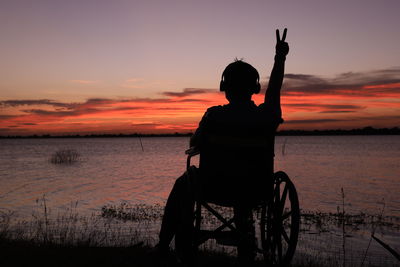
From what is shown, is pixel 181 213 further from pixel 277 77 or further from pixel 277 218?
pixel 277 77

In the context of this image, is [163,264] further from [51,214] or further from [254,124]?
[51,214]

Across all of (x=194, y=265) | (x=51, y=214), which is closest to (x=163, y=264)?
(x=194, y=265)

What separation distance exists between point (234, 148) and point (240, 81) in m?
0.57

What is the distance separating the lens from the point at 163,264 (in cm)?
402

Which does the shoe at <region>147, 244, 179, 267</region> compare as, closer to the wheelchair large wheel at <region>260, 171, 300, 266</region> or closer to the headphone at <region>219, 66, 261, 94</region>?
the wheelchair large wheel at <region>260, 171, 300, 266</region>

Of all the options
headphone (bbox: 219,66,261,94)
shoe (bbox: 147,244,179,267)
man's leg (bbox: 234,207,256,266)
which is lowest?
shoe (bbox: 147,244,179,267)

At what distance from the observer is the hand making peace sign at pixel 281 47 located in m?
3.42

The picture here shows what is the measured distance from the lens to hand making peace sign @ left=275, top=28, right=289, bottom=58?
342cm

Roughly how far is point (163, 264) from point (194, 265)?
1024mm

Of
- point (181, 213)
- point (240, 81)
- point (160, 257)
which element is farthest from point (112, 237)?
point (240, 81)

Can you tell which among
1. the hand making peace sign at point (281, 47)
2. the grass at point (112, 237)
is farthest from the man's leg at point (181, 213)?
the hand making peace sign at point (281, 47)

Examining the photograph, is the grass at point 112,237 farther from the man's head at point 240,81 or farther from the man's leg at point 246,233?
the man's head at point 240,81

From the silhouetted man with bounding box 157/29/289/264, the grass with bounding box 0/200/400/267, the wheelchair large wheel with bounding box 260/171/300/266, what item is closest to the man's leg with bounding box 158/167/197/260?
the silhouetted man with bounding box 157/29/289/264

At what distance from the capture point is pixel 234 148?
10.4ft
